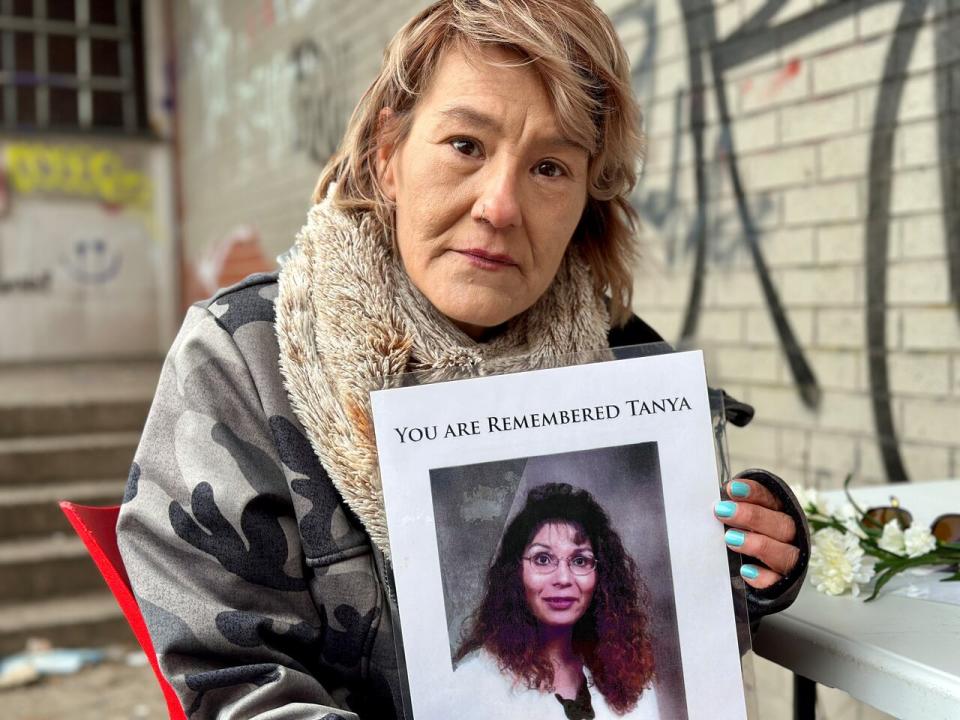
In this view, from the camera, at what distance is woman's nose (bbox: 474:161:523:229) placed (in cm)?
129

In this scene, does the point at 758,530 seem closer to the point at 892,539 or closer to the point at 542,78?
the point at 892,539

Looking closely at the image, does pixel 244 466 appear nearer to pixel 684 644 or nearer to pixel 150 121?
pixel 684 644

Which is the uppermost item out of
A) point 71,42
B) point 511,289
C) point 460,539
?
point 71,42

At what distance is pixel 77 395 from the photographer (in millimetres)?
5699

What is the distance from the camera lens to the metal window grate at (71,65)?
884 centimetres

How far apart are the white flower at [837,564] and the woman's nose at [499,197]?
63 cm

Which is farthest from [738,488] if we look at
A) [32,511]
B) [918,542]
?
[32,511]

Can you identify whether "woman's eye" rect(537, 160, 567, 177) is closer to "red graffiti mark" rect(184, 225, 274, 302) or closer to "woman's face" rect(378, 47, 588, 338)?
"woman's face" rect(378, 47, 588, 338)

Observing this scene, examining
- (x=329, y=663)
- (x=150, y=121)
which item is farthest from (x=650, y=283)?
(x=150, y=121)

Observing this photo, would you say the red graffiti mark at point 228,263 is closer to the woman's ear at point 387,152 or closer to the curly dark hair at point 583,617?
the woman's ear at point 387,152

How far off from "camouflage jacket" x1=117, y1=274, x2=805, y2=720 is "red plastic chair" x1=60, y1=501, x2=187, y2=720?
0.07 m

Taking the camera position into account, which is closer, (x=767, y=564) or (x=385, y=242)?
(x=767, y=564)

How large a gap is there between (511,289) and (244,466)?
438 millimetres

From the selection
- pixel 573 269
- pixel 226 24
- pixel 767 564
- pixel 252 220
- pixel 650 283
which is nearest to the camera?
pixel 767 564
